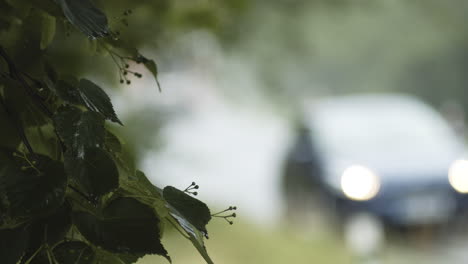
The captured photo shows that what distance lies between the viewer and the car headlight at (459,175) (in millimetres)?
8727

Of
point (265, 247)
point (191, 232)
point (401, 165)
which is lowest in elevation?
point (191, 232)

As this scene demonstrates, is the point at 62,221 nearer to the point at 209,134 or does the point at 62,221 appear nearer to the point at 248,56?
the point at 248,56

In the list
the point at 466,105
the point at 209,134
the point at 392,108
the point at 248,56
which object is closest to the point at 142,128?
the point at 248,56

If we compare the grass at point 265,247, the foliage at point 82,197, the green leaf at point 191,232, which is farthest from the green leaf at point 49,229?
the grass at point 265,247

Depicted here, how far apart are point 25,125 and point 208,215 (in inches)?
12.0

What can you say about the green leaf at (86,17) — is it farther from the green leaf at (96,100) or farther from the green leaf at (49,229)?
the green leaf at (49,229)

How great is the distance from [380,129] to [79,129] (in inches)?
355

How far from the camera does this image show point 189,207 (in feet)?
3.08

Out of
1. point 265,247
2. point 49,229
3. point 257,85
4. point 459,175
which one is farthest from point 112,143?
point 257,85

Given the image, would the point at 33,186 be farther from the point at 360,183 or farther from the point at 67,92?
the point at 360,183

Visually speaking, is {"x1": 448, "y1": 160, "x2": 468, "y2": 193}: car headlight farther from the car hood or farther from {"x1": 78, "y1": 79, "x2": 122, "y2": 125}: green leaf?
{"x1": 78, "y1": 79, "x2": 122, "y2": 125}: green leaf

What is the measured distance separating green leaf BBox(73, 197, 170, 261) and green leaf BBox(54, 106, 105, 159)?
64mm

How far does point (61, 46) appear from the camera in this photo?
215 cm

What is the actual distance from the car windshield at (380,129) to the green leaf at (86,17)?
819 centimetres
